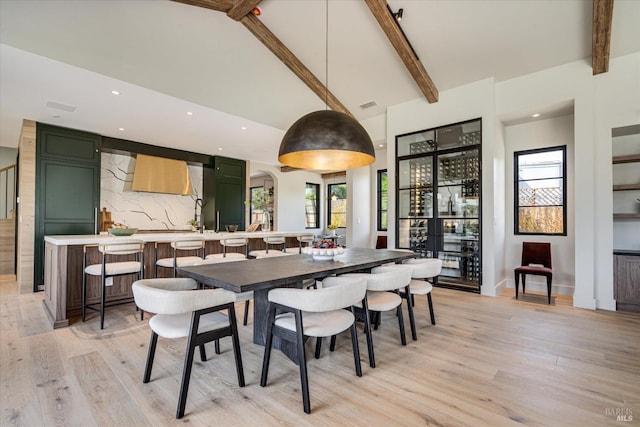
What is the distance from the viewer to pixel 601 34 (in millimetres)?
3543

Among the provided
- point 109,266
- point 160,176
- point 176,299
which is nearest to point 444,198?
point 176,299

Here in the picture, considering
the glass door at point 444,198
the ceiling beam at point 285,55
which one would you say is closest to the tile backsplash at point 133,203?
the ceiling beam at point 285,55

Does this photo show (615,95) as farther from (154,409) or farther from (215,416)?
(154,409)

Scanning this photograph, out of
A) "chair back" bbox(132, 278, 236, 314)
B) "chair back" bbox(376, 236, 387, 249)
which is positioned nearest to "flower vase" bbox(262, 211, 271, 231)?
"chair back" bbox(376, 236, 387, 249)

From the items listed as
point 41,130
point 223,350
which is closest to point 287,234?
point 223,350

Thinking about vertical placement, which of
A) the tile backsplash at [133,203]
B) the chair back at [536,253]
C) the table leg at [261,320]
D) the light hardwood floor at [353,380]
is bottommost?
the light hardwood floor at [353,380]

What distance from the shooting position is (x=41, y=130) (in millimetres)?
5184

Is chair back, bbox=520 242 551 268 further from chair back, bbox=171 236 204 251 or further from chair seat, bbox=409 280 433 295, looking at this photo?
chair back, bbox=171 236 204 251

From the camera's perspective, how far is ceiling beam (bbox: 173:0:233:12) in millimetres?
3525

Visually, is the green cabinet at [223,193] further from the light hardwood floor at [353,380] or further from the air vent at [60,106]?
the light hardwood floor at [353,380]

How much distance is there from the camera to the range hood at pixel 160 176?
6.55 m

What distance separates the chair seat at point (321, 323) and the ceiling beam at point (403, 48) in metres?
3.53

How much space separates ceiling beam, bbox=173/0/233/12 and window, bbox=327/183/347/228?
7525 mm

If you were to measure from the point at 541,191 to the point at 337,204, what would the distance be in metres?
6.60
